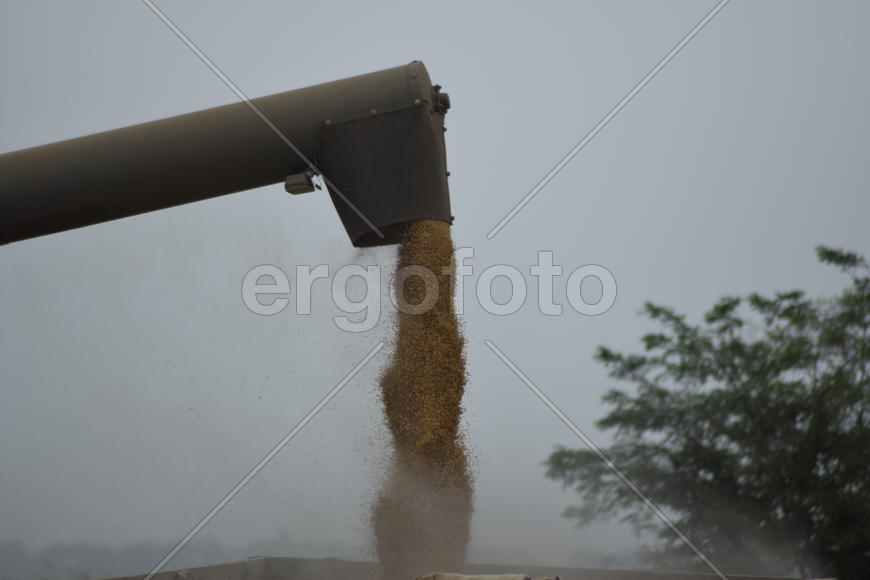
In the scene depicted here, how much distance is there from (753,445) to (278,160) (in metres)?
4.76

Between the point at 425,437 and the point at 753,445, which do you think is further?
the point at 753,445

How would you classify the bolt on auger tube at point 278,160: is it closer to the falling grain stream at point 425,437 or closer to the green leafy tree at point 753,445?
the falling grain stream at point 425,437

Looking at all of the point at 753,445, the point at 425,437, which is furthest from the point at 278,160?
the point at 753,445

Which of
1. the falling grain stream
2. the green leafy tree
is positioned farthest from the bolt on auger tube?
the green leafy tree

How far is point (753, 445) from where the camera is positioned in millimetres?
6199

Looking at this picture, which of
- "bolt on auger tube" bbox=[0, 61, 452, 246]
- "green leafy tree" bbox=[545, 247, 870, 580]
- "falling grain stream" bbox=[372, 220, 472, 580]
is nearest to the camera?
"bolt on auger tube" bbox=[0, 61, 452, 246]

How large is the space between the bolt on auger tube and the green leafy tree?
4115mm

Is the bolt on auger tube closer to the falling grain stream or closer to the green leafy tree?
the falling grain stream

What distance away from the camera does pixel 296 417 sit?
433 cm

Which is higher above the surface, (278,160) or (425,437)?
(278,160)

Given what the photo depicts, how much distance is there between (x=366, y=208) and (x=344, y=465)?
154 centimetres

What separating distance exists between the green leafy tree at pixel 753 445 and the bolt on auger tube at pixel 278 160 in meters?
4.12

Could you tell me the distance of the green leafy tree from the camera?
5.83 m

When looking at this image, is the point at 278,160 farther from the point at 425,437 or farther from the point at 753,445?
the point at 753,445
